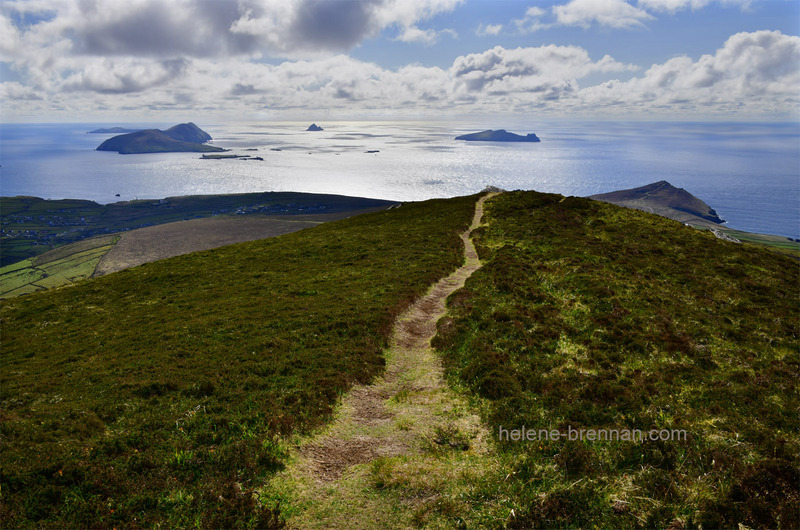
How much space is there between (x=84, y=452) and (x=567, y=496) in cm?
1477

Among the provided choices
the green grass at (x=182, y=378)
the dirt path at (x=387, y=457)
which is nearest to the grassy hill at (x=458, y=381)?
the green grass at (x=182, y=378)

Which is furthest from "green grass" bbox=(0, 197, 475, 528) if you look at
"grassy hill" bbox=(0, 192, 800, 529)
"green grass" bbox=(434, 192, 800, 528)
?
"green grass" bbox=(434, 192, 800, 528)

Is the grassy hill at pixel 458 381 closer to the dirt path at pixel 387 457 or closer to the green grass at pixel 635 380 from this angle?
the green grass at pixel 635 380

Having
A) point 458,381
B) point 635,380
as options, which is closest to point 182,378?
point 458,381

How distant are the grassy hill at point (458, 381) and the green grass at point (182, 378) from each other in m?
0.09

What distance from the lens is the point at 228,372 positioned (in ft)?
58.6

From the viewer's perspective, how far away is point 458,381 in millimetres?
17750

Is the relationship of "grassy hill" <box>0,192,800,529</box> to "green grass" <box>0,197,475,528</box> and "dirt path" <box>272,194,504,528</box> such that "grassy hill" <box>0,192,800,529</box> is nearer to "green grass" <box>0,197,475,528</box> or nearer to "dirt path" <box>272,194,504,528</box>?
Result: "green grass" <box>0,197,475,528</box>

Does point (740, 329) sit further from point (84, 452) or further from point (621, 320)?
point (84, 452)

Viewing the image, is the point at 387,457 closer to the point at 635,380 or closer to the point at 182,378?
the point at 182,378

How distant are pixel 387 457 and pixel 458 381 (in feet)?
20.5

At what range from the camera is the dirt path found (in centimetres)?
1022

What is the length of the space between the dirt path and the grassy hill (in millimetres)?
507

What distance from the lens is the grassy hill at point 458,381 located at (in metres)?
9.98
